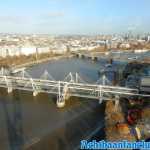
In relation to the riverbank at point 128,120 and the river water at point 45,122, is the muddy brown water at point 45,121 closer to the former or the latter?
the river water at point 45,122

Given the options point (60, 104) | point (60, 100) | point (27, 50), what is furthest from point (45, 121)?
point (27, 50)

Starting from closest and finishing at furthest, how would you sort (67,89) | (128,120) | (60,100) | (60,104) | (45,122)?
1. (128,120)
2. (45,122)
3. (60,104)
4. (60,100)
5. (67,89)

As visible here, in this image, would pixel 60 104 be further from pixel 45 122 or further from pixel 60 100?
pixel 45 122

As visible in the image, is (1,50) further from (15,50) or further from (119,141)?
(119,141)

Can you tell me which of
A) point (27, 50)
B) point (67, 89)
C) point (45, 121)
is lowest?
point (27, 50)

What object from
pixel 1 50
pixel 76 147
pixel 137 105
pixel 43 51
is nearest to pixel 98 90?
pixel 137 105

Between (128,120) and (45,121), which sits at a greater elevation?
(128,120)

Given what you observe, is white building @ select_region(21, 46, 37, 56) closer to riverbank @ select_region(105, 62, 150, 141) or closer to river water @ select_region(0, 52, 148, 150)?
river water @ select_region(0, 52, 148, 150)
